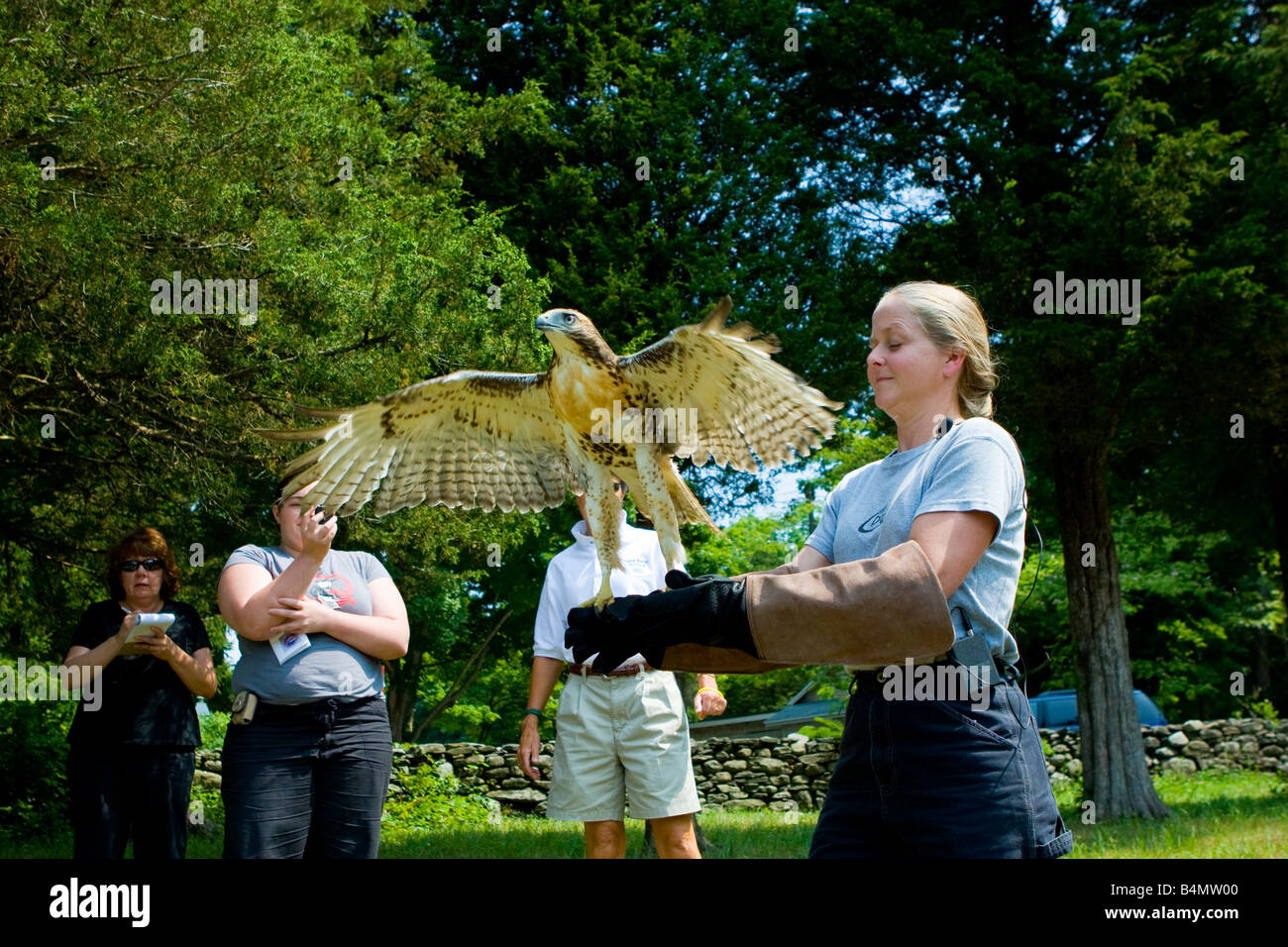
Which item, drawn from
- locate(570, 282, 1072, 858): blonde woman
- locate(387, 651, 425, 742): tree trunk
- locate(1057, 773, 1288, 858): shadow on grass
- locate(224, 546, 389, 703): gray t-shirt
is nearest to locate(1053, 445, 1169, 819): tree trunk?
locate(1057, 773, 1288, 858): shadow on grass

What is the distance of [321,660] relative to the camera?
12.0ft

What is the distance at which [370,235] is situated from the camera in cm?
695

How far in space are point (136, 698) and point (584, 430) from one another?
8.12 feet

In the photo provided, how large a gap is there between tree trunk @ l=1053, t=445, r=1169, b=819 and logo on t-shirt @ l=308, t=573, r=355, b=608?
8.28 meters

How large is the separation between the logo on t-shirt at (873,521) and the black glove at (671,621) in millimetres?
456

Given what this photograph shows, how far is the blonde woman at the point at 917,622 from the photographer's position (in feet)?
5.14

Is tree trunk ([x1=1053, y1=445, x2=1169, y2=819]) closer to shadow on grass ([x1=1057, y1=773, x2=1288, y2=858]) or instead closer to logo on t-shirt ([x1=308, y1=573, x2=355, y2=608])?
shadow on grass ([x1=1057, y1=773, x2=1288, y2=858])

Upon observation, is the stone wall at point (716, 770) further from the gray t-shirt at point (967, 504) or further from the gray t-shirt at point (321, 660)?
the gray t-shirt at point (967, 504)

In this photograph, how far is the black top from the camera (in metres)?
4.32

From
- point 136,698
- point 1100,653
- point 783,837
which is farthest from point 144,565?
point 1100,653

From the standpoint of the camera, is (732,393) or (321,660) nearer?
(732,393)

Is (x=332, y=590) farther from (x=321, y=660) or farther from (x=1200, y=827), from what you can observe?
(x=1200, y=827)

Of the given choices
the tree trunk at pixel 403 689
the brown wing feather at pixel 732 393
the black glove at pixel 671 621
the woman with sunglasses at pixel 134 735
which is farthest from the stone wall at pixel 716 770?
the black glove at pixel 671 621
